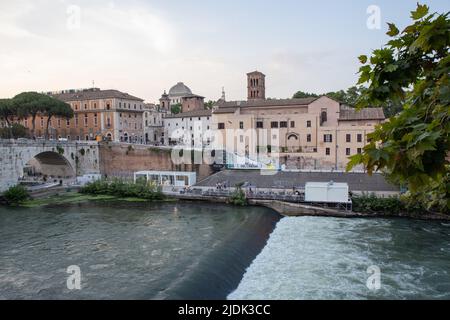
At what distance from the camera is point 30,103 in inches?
1859

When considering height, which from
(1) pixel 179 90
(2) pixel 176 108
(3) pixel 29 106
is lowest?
(3) pixel 29 106

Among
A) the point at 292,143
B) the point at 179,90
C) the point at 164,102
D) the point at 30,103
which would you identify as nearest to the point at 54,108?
the point at 30,103

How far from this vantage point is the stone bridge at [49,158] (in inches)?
1341

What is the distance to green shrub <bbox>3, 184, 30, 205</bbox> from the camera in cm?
3130

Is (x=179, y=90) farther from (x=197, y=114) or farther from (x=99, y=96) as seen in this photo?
(x=99, y=96)

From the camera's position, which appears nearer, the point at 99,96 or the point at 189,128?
the point at 99,96

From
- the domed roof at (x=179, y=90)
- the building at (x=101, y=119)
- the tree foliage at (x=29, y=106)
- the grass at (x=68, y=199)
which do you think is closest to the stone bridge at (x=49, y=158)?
the grass at (x=68, y=199)

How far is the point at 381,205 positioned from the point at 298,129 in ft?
67.6

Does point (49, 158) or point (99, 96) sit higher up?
point (99, 96)

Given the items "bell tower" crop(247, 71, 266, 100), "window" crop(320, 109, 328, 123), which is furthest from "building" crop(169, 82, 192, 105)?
"window" crop(320, 109, 328, 123)

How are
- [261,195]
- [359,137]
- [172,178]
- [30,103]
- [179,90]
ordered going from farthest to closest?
1. [179,90]
2. [30,103]
3. [359,137]
4. [172,178]
5. [261,195]

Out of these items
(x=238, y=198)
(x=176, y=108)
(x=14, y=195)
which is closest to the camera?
(x=238, y=198)
